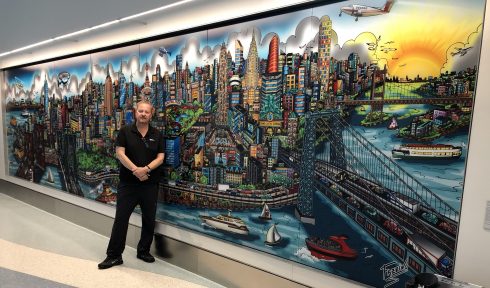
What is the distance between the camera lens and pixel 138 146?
3189 mm

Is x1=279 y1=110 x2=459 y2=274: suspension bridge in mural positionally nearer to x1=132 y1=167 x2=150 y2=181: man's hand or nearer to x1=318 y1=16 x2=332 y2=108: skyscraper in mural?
x1=318 y1=16 x2=332 y2=108: skyscraper in mural

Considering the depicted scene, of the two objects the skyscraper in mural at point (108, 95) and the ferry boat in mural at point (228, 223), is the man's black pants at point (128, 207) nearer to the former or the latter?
the ferry boat in mural at point (228, 223)

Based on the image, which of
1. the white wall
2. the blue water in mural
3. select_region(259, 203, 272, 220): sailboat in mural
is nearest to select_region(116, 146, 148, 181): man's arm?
the blue water in mural

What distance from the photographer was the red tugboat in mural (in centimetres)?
217

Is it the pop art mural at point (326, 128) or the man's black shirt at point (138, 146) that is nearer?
the pop art mural at point (326, 128)

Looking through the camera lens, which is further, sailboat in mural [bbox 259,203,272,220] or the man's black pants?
the man's black pants

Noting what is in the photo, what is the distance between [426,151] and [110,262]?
10.0ft

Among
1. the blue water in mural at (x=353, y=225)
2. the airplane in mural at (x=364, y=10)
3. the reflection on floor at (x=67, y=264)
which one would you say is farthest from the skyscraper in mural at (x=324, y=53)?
the reflection on floor at (x=67, y=264)

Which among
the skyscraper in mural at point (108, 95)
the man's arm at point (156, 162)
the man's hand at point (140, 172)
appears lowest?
the man's hand at point (140, 172)

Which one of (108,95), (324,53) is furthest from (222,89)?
(108,95)

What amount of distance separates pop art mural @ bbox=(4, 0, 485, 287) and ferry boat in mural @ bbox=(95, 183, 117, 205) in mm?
794

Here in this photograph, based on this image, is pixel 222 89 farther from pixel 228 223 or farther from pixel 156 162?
pixel 228 223

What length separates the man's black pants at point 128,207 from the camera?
328cm

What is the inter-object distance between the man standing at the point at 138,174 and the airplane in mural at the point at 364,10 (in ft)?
6.88
